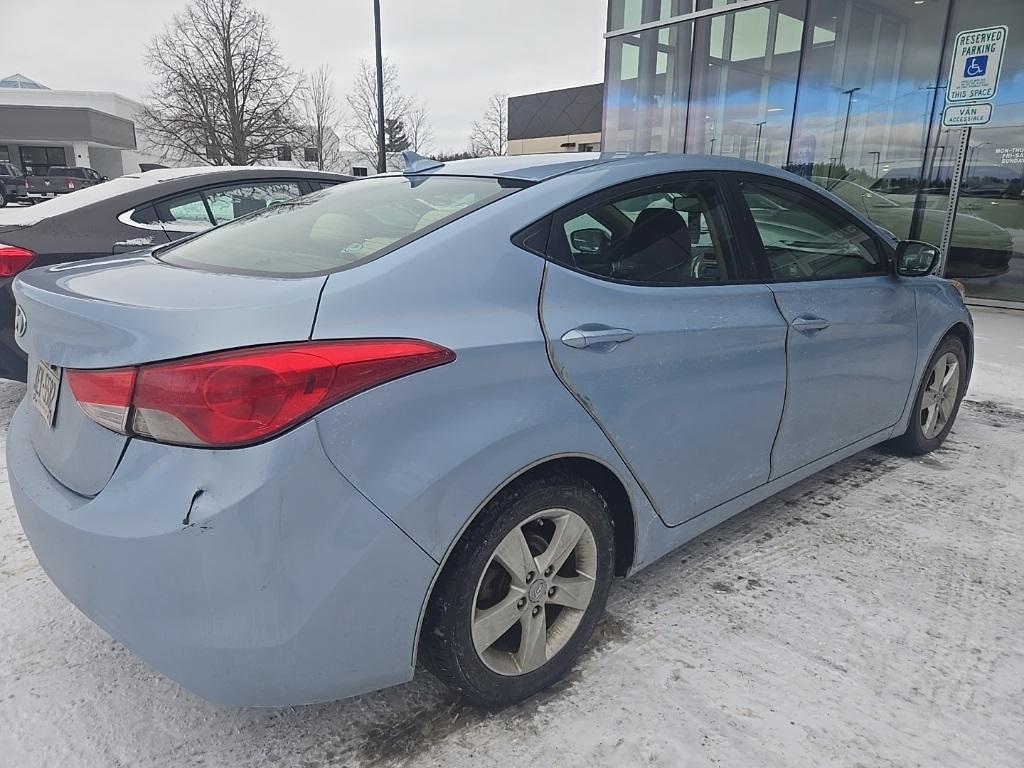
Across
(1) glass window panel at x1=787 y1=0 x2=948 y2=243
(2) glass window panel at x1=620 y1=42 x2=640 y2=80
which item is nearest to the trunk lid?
(1) glass window panel at x1=787 y1=0 x2=948 y2=243

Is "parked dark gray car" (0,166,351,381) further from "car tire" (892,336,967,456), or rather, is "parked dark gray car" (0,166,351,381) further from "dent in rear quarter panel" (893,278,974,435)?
"car tire" (892,336,967,456)

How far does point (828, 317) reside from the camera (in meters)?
2.75

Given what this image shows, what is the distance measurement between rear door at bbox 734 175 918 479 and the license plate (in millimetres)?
2242

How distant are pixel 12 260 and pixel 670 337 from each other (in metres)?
3.56

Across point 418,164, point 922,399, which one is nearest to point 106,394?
point 418,164

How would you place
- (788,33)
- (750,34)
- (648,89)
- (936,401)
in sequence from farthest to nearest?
(648,89), (750,34), (788,33), (936,401)

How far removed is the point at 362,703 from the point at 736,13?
43.8 ft

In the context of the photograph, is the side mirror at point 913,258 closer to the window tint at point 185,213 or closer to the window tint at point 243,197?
the window tint at point 243,197

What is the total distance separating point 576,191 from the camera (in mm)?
2082

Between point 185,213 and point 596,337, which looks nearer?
point 596,337

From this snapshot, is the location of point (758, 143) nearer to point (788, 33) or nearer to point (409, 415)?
point (788, 33)

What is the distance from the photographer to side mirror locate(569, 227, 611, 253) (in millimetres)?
2014

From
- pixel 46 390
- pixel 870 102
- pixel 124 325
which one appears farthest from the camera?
pixel 870 102

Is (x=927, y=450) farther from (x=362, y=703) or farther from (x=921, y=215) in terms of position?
(x=921, y=215)
